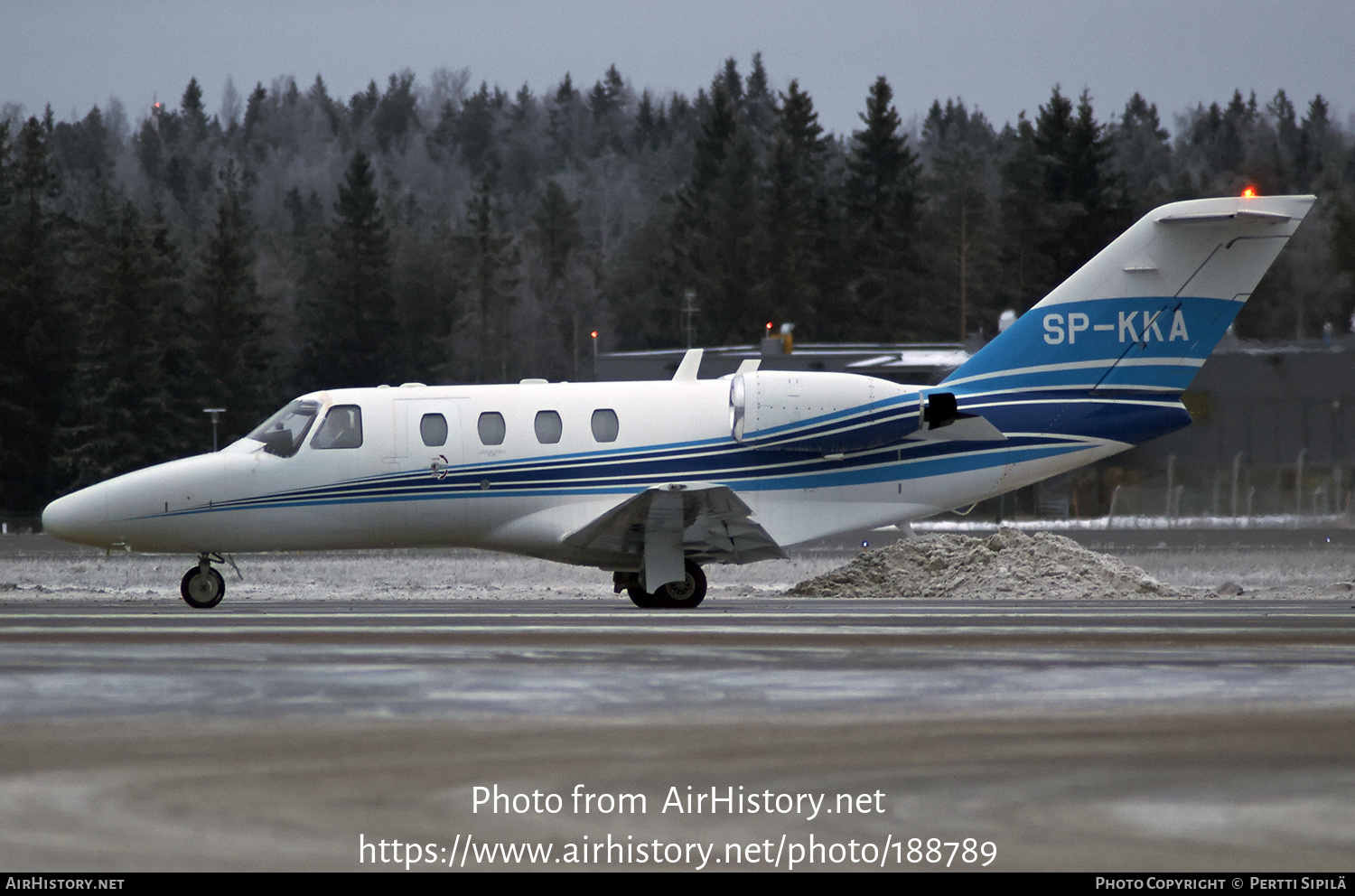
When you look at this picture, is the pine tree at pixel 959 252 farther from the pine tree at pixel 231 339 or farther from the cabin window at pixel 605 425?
the cabin window at pixel 605 425

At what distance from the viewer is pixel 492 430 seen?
19.2 metres

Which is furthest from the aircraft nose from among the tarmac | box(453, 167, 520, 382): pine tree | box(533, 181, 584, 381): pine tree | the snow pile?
box(533, 181, 584, 381): pine tree

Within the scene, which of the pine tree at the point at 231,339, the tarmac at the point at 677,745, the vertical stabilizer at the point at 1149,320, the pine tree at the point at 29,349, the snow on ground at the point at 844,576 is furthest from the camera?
the pine tree at the point at 231,339

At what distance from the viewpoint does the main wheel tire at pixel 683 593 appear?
1867 centimetres

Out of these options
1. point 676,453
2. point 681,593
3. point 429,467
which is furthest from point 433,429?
point 681,593

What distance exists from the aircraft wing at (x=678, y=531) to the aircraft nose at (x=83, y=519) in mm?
5794

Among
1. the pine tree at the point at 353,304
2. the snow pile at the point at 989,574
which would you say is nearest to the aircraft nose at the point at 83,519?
the snow pile at the point at 989,574

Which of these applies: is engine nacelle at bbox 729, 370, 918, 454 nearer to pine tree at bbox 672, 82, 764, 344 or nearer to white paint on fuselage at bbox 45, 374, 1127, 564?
white paint on fuselage at bbox 45, 374, 1127, 564

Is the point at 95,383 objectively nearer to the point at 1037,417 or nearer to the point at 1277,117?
the point at 1037,417

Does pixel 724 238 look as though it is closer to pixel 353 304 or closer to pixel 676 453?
pixel 353 304

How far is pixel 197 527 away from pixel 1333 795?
15.2 metres

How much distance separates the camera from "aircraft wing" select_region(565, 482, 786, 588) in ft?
58.9

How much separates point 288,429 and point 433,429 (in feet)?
6.22

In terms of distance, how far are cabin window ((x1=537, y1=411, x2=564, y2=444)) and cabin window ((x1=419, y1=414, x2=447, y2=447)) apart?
118cm
